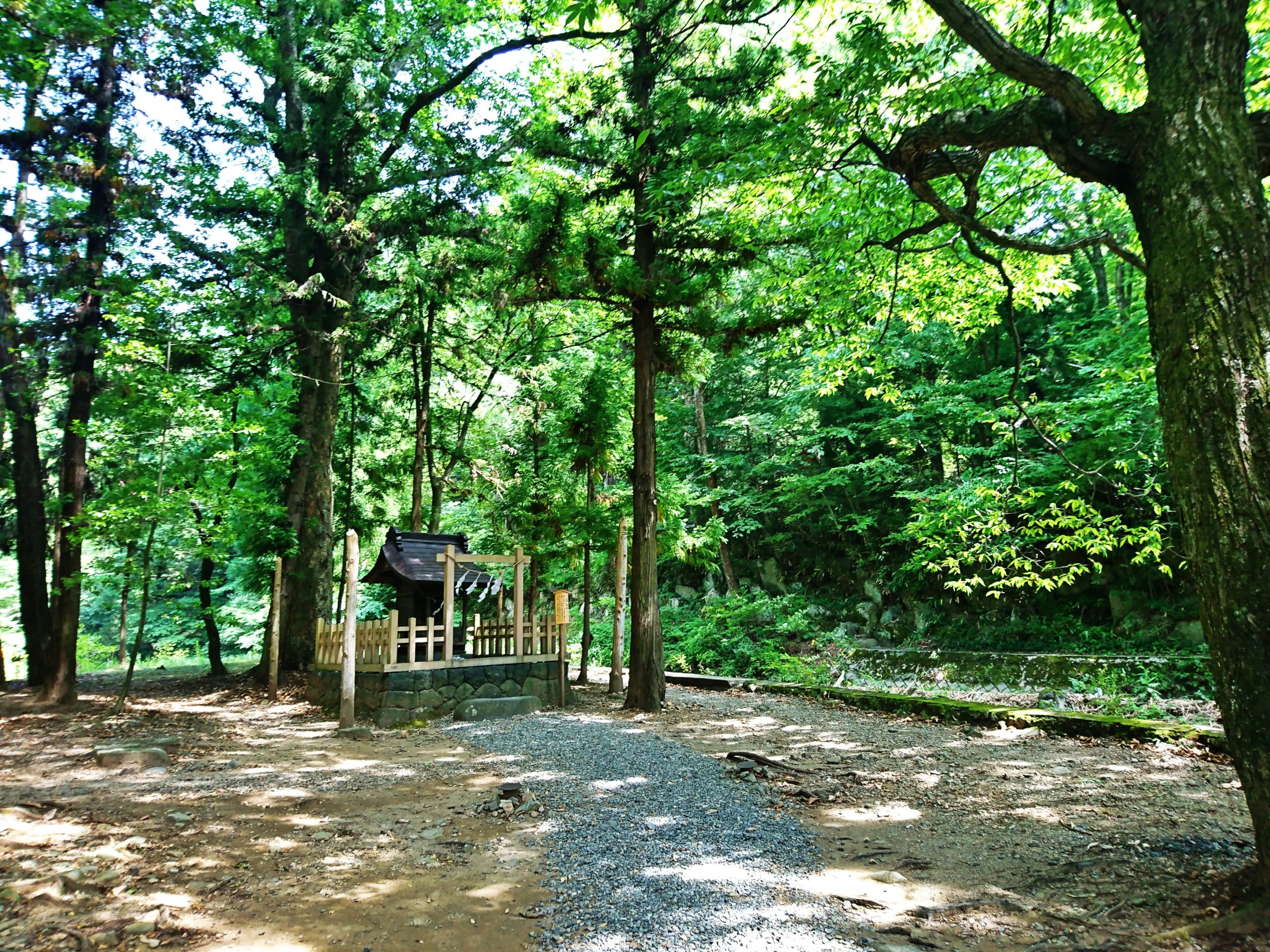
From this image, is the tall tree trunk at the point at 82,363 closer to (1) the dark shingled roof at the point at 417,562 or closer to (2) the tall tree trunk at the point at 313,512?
(2) the tall tree trunk at the point at 313,512

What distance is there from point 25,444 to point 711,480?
15123 mm

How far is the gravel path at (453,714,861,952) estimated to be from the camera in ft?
11.2

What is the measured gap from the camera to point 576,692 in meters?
12.3

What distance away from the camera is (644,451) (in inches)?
419

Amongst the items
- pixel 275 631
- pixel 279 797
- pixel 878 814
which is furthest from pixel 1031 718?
pixel 275 631

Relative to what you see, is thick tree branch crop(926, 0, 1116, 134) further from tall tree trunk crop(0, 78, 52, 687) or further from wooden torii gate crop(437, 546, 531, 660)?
tall tree trunk crop(0, 78, 52, 687)

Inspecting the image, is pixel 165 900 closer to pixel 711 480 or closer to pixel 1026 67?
pixel 1026 67

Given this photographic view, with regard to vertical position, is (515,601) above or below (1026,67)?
below

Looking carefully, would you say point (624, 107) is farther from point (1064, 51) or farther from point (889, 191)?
point (1064, 51)

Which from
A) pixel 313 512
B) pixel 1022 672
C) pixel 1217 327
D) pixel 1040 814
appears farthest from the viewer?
pixel 313 512

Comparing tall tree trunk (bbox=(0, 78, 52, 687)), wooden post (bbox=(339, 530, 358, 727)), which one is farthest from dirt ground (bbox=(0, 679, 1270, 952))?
tall tree trunk (bbox=(0, 78, 52, 687))

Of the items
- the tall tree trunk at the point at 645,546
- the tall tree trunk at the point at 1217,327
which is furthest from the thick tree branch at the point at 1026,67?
the tall tree trunk at the point at 645,546

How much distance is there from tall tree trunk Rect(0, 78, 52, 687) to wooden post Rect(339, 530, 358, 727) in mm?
4594

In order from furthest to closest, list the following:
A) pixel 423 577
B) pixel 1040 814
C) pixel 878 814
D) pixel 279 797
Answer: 1. pixel 423 577
2. pixel 279 797
3. pixel 878 814
4. pixel 1040 814
